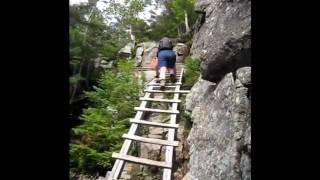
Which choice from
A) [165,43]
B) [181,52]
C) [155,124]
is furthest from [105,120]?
[181,52]

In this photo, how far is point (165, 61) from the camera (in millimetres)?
2953

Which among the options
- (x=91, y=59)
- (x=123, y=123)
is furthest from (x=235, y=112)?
(x=91, y=59)

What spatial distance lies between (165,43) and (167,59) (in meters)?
0.37

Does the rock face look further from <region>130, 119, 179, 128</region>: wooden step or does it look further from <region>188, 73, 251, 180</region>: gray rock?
<region>130, 119, 179, 128</region>: wooden step

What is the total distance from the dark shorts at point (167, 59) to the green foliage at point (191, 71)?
0.38 ft

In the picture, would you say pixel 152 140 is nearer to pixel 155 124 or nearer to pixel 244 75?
pixel 155 124

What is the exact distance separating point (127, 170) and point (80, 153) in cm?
50

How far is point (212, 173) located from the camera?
216 centimetres

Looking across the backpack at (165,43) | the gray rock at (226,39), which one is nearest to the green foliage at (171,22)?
the backpack at (165,43)

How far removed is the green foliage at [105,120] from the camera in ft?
5.67

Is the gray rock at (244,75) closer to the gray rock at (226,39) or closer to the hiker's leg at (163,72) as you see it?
the gray rock at (226,39)

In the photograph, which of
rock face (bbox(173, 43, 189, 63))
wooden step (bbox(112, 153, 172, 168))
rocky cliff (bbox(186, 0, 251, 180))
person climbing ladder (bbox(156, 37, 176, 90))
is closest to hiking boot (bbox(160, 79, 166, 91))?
person climbing ladder (bbox(156, 37, 176, 90))
